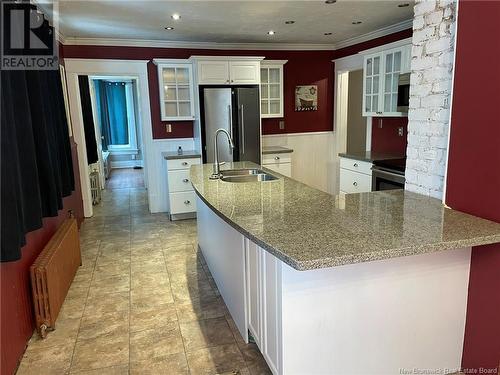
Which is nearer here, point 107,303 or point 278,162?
point 107,303

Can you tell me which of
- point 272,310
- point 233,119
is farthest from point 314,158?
point 272,310

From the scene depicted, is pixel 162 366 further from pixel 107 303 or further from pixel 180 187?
pixel 180 187

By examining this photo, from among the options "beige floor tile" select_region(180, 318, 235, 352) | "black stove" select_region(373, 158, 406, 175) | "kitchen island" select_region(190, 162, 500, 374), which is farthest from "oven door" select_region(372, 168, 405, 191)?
"beige floor tile" select_region(180, 318, 235, 352)

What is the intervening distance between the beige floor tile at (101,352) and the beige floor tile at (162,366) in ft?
0.33

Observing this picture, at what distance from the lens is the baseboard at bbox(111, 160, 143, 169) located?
10.1 meters

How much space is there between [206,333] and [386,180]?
7.95 ft

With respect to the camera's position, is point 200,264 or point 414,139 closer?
point 414,139

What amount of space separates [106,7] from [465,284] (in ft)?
11.7

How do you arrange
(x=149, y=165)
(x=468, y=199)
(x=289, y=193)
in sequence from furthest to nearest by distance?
(x=149, y=165)
(x=289, y=193)
(x=468, y=199)

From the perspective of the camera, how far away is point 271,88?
224 inches

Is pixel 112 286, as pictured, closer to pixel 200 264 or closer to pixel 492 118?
pixel 200 264

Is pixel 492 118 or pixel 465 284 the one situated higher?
pixel 492 118

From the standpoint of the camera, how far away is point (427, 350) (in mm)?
1966

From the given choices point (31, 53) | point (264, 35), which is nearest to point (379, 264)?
point (31, 53)
